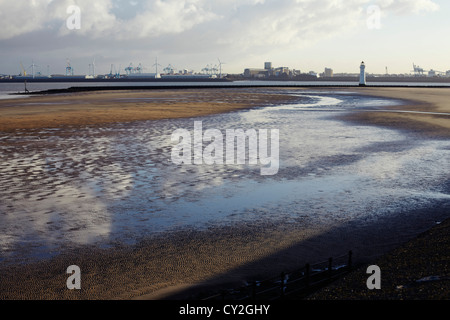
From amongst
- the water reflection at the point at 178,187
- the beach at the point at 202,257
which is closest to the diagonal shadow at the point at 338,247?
the beach at the point at 202,257

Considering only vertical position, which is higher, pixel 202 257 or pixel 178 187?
pixel 178 187

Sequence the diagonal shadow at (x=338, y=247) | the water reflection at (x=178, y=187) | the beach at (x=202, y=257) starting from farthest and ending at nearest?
the water reflection at (x=178, y=187) < the diagonal shadow at (x=338, y=247) < the beach at (x=202, y=257)

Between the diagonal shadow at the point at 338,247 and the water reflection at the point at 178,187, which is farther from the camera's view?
the water reflection at the point at 178,187

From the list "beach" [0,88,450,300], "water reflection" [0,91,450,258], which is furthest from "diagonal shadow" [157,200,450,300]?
"water reflection" [0,91,450,258]

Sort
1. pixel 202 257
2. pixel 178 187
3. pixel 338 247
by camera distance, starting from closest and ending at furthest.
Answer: pixel 202 257 < pixel 338 247 < pixel 178 187

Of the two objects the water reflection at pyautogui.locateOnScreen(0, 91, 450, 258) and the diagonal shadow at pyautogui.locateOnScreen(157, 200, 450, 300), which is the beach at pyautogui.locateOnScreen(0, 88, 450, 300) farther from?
the water reflection at pyautogui.locateOnScreen(0, 91, 450, 258)

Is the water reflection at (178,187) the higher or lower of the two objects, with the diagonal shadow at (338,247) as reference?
higher

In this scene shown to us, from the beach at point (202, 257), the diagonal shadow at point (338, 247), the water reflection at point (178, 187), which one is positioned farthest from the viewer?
the water reflection at point (178, 187)

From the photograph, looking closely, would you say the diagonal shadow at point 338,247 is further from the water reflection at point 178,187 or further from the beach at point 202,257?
the water reflection at point 178,187

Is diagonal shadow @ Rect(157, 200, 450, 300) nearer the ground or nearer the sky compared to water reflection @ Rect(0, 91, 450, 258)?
nearer the ground

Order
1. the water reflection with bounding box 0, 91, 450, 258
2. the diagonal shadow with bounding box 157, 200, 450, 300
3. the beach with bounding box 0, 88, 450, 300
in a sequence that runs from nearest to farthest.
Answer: the beach with bounding box 0, 88, 450, 300 < the diagonal shadow with bounding box 157, 200, 450, 300 < the water reflection with bounding box 0, 91, 450, 258

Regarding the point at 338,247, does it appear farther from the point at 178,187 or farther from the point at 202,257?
the point at 178,187

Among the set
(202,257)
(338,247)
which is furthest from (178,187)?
(338,247)
